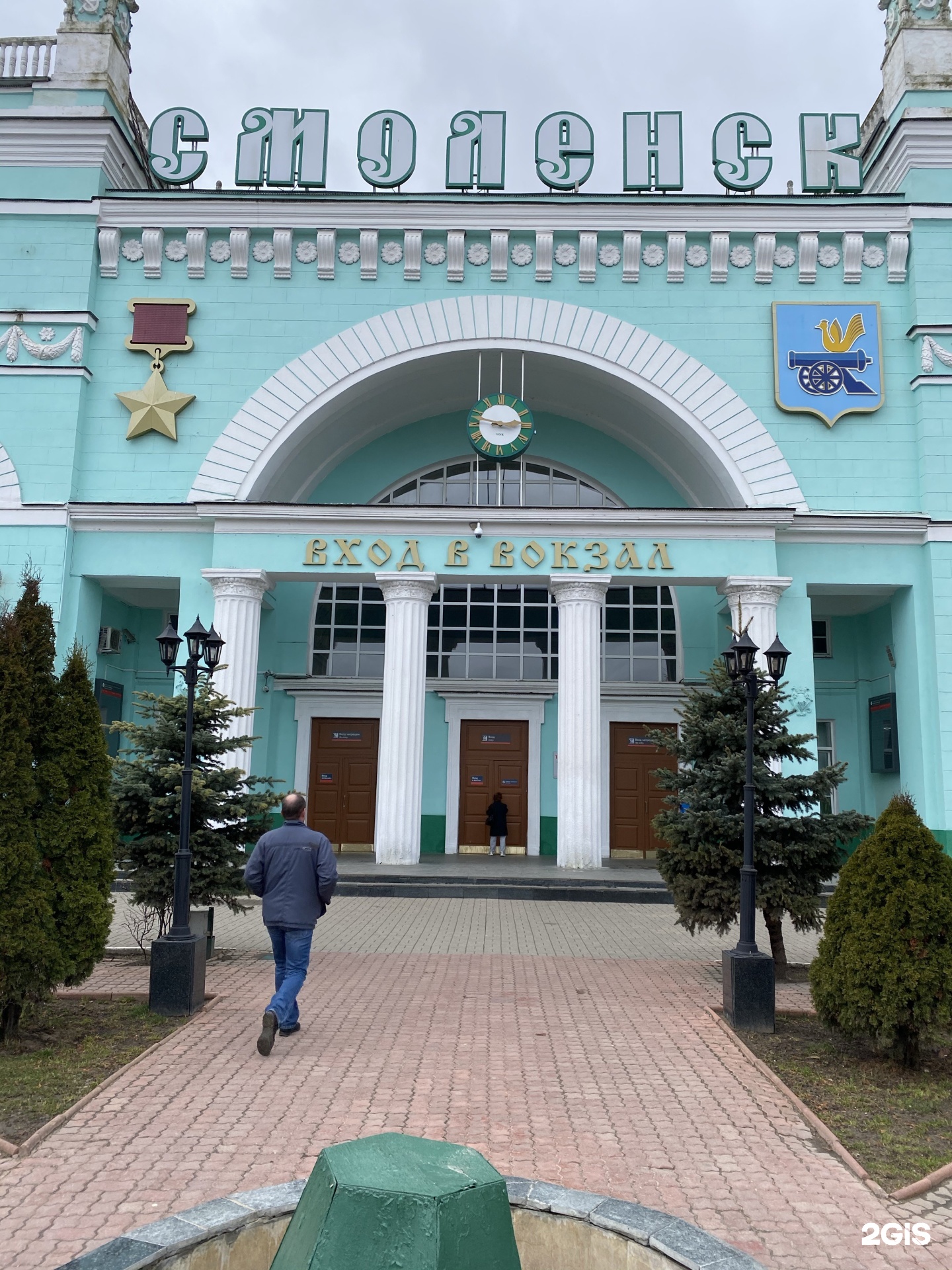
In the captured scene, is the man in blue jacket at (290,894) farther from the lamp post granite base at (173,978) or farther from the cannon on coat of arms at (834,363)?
the cannon on coat of arms at (834,363)

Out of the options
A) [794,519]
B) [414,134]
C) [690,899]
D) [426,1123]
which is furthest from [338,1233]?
[414,134]

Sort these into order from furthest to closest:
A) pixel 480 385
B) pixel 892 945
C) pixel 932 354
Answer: pixel 480 385 → pixel 932 354 → pixel 892 945

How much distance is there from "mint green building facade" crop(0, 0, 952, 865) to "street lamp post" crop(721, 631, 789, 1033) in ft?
25.6

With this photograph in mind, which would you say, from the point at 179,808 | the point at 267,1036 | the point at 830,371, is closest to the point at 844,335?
the point at 830,371

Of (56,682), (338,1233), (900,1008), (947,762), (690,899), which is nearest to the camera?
(338,1233)

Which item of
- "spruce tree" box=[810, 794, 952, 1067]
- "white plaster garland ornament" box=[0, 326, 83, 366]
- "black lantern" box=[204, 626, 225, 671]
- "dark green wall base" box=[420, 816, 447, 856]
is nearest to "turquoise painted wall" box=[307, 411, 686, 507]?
"white plaster garland ornament" box=[0, 326, 83, 366]

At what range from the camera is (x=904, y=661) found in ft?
56.6

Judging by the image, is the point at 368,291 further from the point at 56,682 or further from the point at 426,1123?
the point at 426,1123

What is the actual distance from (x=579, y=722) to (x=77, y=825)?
10595 mm

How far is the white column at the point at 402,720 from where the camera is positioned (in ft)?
52.7

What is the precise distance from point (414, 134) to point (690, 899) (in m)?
15.7

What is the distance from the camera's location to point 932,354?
17.1m

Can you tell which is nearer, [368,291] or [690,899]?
[690,899]

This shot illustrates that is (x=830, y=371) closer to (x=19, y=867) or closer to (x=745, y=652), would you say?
(x=745, y=652)
